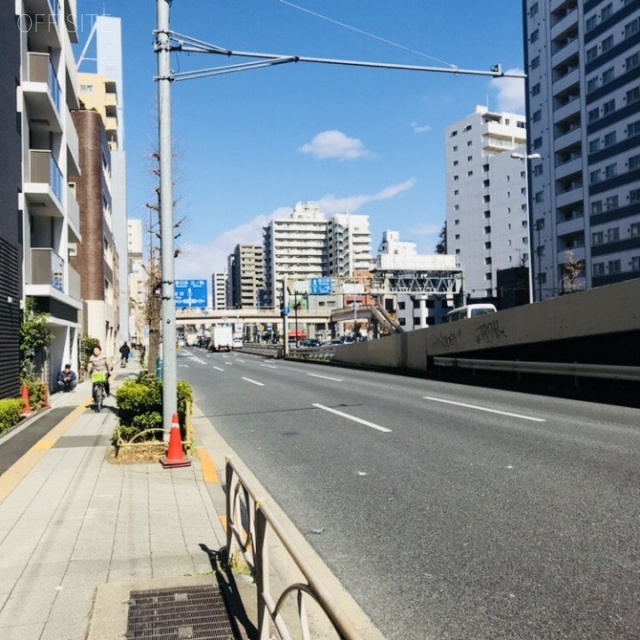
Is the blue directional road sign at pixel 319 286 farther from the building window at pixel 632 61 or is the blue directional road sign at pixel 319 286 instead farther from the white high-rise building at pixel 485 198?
the white high-rise building at pixel 485 198

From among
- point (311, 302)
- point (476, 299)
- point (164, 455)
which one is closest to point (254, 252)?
point (311, 302)

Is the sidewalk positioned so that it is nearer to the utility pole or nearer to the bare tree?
the utility pole

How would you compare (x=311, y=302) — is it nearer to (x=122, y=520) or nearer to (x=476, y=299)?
(x=476, y=299)

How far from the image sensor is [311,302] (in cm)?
11850

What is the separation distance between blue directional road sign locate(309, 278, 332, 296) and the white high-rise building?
1406 inches

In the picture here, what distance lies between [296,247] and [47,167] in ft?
473

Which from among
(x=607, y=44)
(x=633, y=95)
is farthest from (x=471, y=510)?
(x=607, y=44)

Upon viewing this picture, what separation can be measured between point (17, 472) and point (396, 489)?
5.34 m

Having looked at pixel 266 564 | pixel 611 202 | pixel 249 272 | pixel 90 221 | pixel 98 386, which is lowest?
pixel 266 564

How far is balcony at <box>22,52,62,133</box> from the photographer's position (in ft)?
68.3

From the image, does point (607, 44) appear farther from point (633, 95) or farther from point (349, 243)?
point (349, 243)

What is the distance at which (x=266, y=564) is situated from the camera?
3506mm

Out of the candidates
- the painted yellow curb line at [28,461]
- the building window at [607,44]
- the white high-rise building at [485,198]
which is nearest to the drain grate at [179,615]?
the painted yellow curb line at [28,461]

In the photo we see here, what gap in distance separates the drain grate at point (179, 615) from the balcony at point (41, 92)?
20.6 m
